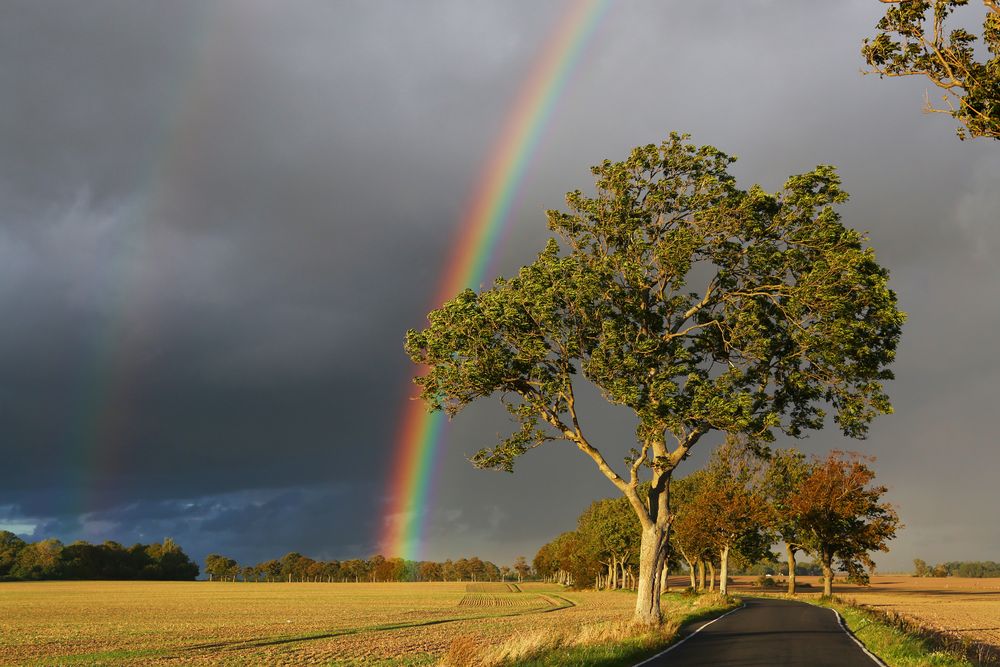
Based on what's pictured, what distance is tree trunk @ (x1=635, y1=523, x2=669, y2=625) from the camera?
30750 mm

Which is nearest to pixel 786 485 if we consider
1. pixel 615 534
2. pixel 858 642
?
pixel 615 534

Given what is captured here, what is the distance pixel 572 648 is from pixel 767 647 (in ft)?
25.9

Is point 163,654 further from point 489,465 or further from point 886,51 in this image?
point 886,51

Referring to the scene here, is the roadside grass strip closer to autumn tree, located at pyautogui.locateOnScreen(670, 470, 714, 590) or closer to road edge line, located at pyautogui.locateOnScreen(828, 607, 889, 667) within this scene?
road edge line, located at pyautogui.locateOnScreen(828, 607, 889, 667)

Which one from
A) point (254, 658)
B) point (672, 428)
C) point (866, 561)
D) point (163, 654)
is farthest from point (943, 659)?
point (866, 561)

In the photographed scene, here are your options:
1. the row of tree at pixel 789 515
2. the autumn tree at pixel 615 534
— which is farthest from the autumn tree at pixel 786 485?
the autumn tree at pixel 615 534

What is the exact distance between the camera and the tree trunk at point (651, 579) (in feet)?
101

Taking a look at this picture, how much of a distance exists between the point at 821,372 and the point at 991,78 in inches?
710

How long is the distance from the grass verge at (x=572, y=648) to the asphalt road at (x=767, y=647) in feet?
2.28

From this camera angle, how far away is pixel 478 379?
32.8m

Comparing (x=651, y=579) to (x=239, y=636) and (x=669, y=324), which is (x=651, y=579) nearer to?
(x=669, y=324)

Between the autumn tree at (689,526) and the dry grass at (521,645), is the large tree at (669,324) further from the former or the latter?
the autumn tree at (689,526)

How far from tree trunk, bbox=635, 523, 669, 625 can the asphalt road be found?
5.87 ft

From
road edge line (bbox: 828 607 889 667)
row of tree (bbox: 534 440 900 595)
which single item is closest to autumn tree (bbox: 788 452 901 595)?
row of tree (bbox: 534 440 900 595)
